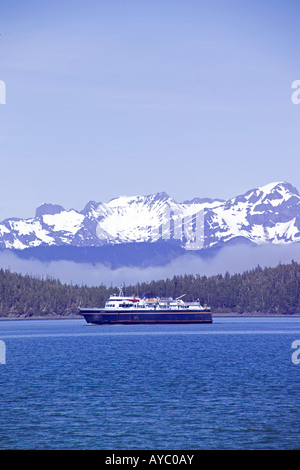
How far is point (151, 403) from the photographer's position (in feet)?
195

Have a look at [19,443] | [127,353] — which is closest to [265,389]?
[19,443]

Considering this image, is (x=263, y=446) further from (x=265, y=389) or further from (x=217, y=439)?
(x=265, y=389)

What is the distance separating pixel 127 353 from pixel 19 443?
69.0 m

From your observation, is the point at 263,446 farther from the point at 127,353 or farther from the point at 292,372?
the point at 127,353

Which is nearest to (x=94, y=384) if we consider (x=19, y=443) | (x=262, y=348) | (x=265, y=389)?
(x=265, y=389)

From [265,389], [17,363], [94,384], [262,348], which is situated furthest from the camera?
[262,348]

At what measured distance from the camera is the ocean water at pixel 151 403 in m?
46.0

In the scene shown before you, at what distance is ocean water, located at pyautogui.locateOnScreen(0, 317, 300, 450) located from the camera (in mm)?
46000

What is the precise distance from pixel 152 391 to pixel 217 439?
20938mm

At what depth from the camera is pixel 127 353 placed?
374 ft

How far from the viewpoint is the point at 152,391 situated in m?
66.4
